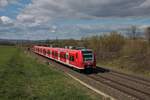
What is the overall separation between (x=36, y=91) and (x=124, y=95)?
598cm

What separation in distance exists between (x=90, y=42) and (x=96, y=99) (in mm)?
54962

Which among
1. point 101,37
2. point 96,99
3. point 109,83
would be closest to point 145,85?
point 109,83

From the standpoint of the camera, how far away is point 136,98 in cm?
1625

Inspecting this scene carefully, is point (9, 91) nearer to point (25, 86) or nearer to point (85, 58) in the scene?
point (25, 86)

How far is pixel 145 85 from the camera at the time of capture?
20969mm

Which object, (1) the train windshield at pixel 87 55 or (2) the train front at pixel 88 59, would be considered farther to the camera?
Result: (1) the train windshield at pixel 87 55

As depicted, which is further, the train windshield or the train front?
the train windshield

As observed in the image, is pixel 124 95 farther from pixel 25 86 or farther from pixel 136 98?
pixel 25 86

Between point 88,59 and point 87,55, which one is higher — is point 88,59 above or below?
below

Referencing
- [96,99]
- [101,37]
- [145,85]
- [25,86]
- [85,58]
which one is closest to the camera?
[96,99]

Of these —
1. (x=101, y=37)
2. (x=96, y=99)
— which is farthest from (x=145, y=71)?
(x=101, y=37)

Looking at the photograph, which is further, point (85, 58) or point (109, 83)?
point (85, 58)

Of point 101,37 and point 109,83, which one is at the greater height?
point 101,37

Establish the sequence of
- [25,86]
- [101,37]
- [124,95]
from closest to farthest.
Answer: [124,95], [25,86], [101,37]
